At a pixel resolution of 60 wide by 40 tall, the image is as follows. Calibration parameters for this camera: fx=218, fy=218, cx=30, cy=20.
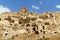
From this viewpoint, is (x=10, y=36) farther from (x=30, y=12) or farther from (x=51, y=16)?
(x=30, y=12)

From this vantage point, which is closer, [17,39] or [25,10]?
[17,39]

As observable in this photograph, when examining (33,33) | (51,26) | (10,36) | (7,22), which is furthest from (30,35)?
(7,22)

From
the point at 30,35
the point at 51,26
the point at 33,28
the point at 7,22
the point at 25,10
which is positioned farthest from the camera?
the point at 25,10

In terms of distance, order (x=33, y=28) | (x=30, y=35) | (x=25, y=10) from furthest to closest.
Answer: (x=25, y=10) < (x=33, y=28) < (x=30, y=35)

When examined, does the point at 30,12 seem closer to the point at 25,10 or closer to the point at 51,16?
the point at 25,10

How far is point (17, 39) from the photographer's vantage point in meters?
38.5

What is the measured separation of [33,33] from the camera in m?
39.0

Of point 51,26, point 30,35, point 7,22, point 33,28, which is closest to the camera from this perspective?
point 30,35

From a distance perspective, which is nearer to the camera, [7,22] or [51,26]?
[51,26]

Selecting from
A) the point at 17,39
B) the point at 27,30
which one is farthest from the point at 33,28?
the point at 17,39

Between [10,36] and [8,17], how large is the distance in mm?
13137

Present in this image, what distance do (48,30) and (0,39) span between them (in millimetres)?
9190

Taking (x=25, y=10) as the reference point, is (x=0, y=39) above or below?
below

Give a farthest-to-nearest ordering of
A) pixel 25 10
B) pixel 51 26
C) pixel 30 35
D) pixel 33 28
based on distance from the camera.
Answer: pixel 25 10 → pixel 51 26 → pixel 33 28 → pixel 30 35
